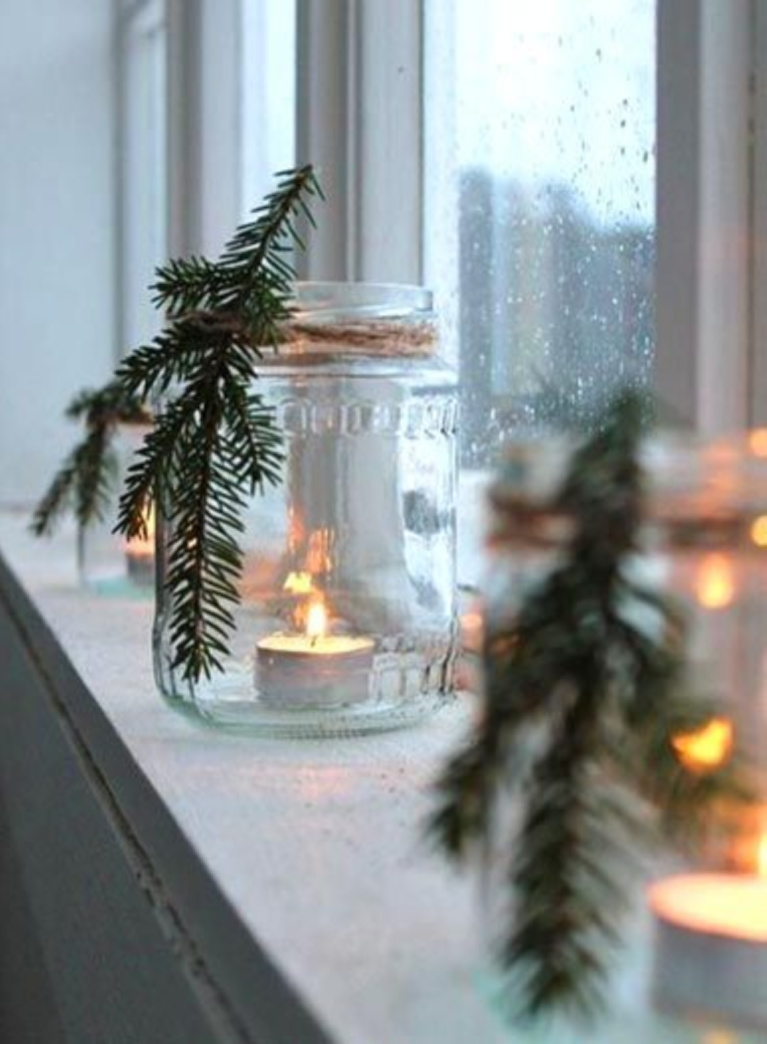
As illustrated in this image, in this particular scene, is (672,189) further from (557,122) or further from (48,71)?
(48,71)

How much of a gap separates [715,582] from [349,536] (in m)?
0.48

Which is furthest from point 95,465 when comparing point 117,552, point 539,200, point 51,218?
point 51,218

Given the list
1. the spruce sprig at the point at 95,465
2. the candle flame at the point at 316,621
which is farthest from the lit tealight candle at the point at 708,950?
the spruce sprig at the point at 95,465

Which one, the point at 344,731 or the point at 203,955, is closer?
the point at 203,955

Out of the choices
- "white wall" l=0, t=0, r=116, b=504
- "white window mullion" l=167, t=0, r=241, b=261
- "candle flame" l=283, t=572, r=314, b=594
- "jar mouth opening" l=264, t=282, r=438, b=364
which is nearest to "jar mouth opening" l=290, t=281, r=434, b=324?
"jar mouth opening" l=264, t=282, r=438, b=364

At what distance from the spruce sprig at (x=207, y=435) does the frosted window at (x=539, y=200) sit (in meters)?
0.15

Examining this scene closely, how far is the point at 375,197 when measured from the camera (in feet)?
4.45

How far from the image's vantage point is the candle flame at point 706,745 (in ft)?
1.19

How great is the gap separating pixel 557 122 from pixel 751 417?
379mm

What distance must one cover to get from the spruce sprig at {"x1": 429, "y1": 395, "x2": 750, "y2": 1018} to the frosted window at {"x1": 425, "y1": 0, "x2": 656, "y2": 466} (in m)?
0.47

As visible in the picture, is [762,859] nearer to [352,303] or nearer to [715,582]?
[715,582]

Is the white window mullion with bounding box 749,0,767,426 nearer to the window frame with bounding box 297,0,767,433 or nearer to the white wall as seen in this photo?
the window frame with bounding box 297,0,767,433

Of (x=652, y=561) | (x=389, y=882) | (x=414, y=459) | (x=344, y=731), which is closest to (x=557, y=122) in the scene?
(x=414, y=459)

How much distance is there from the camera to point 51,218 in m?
2.51
